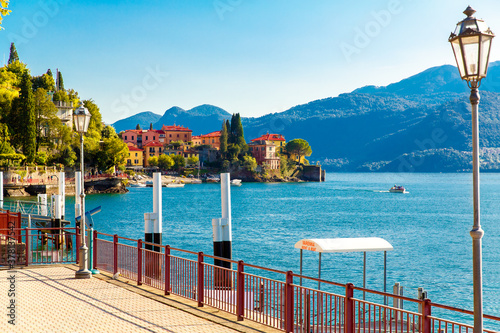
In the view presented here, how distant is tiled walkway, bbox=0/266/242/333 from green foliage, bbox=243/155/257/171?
525ft

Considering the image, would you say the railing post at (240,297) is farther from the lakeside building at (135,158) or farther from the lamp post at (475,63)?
the lakeside building at (135,158)

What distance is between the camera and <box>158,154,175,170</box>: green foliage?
514ft

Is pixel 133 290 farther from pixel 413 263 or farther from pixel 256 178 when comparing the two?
pixel 256 178

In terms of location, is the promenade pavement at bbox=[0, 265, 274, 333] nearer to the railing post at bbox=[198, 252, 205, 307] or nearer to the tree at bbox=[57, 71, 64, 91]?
the railing post at bbox=[198, 252, 205, 307]

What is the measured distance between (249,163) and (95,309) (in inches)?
6416

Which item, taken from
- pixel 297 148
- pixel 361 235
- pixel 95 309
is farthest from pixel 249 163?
pixel 95 309

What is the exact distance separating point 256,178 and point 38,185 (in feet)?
341

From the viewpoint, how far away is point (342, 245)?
46.9ft

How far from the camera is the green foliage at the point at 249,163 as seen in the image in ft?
567

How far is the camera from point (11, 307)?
9.82 m

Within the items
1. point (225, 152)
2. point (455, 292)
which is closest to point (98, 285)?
point (455, 292)

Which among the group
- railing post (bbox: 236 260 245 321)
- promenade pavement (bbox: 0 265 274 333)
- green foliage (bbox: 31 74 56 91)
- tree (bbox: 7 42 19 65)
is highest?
tree (bbox: 7 42 19 65)

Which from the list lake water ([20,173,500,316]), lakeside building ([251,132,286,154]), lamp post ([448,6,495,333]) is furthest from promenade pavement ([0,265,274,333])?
lakeside building ([251,132,286,154])

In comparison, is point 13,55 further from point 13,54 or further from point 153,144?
point 153,144
